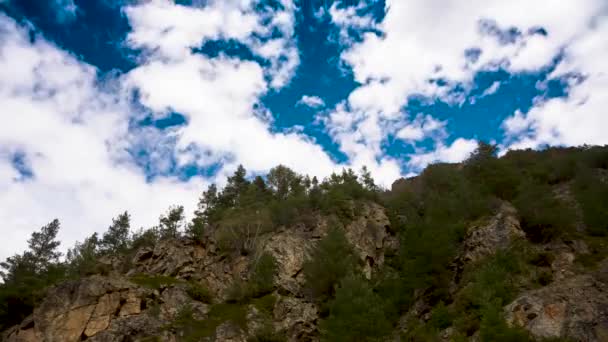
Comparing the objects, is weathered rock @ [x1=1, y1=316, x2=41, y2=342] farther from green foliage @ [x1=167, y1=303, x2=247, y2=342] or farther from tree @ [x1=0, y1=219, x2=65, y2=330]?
green foliage @ [x1=167, y1=303, x2=247, y2=342]

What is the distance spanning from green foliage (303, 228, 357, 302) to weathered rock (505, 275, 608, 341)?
58.7 feet

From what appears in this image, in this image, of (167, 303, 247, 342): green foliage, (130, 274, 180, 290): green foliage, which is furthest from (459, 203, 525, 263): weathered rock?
(130, 274, 180, 290): green foliage

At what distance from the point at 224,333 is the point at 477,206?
31.3 m

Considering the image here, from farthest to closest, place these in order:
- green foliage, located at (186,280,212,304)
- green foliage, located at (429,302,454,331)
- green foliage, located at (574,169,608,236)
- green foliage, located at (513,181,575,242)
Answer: green foliage, located at (186,280,212,304) < green foliage, located at (513,181,575,242) < green foliage, located at (574,169,608,236) < green foliage, located at (429,302,454,331)

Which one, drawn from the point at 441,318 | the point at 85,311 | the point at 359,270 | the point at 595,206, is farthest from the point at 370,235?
the point at 85,311

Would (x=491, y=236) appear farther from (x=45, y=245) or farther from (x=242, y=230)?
(x=45, y=245)

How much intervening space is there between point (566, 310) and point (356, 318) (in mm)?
14494

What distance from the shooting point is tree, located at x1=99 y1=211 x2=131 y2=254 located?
238 feet

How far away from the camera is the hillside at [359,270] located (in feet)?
99.8

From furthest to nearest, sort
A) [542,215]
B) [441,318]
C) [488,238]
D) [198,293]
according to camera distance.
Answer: [198,293], [488,238], [542,215], [441,318]

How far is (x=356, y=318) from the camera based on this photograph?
31000 mm

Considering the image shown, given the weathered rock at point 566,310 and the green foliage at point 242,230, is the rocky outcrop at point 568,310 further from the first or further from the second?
the green foliage at point 242,230

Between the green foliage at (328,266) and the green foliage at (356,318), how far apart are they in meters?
7.95

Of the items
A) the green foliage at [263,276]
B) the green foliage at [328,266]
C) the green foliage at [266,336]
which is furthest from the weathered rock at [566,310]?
the green foliage at [263,276]
